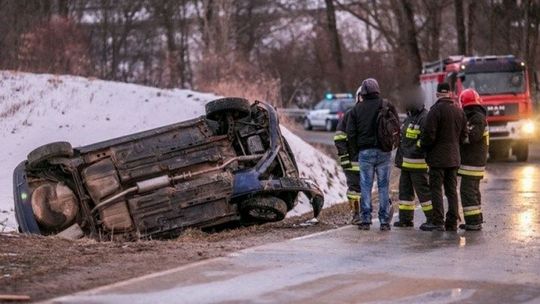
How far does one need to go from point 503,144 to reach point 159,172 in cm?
1503

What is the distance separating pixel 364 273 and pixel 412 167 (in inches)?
116

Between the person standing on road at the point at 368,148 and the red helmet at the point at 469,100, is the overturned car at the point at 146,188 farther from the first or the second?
the red helmet at the point at 469,100

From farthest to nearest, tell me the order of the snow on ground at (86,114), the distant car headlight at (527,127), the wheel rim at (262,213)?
1. the distant car headlight at (527,127)
2. the snow on ground at (86,114)
3. the wheel rim at (262,213)

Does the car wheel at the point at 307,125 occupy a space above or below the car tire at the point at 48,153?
below

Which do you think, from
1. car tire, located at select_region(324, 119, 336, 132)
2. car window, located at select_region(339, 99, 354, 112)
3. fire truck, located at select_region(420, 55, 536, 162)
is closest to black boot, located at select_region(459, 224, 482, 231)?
fire truck, located at select_region(420, 55, 536, 162)

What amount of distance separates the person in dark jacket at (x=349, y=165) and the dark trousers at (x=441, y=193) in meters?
0.98

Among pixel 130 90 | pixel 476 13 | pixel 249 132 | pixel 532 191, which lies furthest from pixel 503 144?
pixel 476 13

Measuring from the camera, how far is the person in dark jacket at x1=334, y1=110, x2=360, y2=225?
10.5 metres

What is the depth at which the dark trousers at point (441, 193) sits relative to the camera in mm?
10070

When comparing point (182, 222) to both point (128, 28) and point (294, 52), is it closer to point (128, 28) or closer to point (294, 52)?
point (128, 28)

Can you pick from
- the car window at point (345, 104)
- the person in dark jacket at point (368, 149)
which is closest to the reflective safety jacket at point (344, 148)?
the person in dark jacket at point (368, 149)

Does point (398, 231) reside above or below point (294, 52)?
below

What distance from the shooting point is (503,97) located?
904 inches

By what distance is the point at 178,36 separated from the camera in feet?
189
